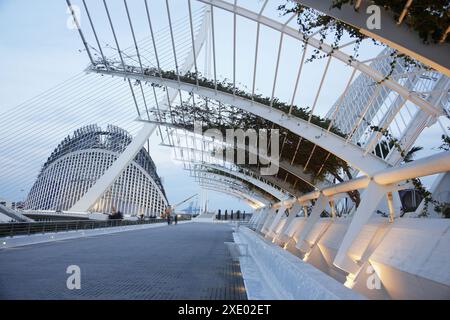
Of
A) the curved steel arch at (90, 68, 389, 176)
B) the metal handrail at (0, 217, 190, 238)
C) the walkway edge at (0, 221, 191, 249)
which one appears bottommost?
the walkway edge at (0, 221, 191, 249)

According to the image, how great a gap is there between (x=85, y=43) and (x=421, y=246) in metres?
11.5

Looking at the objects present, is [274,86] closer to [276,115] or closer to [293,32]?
[276,115]

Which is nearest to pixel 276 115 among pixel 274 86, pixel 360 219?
pixel 274 86

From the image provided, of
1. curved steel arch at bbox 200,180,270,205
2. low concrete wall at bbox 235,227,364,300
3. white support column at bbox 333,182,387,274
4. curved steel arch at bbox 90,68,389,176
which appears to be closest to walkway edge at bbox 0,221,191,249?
curved steel arch at bbox 90,68,389,176

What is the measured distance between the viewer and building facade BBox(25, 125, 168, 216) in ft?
271

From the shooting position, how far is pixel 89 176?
269 feet

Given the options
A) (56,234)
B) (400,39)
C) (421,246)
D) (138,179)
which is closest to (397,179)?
(421,246)

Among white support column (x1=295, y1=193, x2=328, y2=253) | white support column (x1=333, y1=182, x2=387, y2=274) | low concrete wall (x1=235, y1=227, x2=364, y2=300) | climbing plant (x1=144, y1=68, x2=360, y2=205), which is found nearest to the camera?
low concrete wall (x1=235, y1=227, x2=364, y2=300)

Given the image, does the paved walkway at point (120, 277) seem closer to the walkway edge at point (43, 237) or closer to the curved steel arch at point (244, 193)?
the walkway edge at point (43, 237)

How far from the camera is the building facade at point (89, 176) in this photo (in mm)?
82625

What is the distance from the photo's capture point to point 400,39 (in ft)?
22.7

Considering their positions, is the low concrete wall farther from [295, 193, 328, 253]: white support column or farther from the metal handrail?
the metal handrail

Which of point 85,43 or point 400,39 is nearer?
point 400,39
